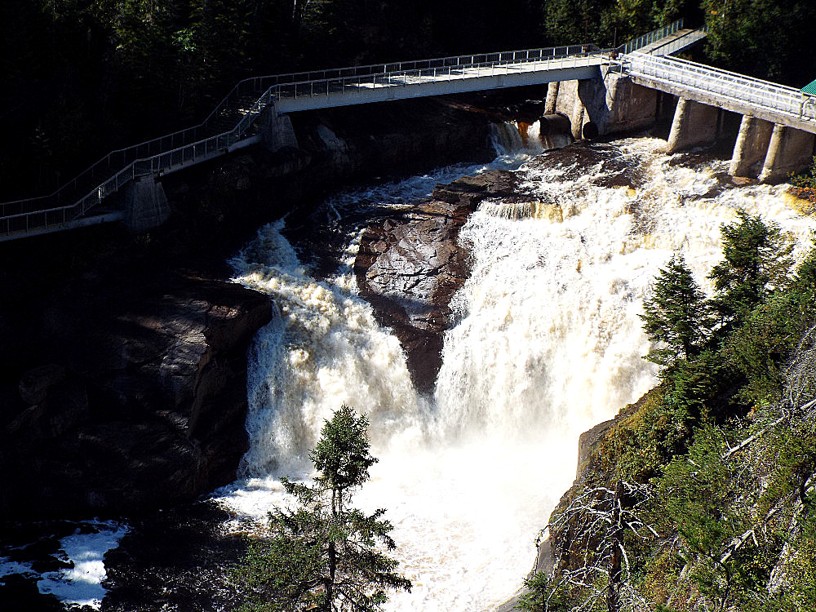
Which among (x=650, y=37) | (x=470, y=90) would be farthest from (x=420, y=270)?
(x=650, y=37)

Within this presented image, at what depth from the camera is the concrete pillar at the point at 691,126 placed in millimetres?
53562

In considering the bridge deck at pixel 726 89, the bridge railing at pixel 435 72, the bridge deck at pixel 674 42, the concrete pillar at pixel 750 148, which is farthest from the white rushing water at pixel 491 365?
the bridge deck at pixel 674 42

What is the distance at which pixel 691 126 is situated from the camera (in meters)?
53.8

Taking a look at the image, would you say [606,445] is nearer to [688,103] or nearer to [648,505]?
[648,505]

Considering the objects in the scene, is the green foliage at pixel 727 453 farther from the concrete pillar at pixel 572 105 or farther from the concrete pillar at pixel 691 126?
the concrete pillar at pixel 572 105

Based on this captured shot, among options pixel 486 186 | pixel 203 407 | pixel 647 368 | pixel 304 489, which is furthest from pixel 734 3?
pixel 304 489

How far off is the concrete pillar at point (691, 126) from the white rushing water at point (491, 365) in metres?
6.69

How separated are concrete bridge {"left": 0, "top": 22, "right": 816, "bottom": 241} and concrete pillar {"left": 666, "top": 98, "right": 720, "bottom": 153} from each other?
0.05m

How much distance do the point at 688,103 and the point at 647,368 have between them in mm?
18161

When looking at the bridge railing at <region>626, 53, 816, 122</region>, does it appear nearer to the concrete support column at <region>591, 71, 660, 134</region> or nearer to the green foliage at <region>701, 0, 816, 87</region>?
the concrete support column at <region>591, 71, 660, 134</region>

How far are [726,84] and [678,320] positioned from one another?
71.6ft

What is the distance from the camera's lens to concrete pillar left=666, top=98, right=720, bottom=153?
53.6m

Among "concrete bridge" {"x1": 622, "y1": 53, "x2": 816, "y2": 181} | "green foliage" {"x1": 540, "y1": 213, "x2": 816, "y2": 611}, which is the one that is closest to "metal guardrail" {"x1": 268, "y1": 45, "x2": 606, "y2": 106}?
"concrete bridge" {"x1": 622, "y1": 53, "x2": 816, "y2": 181}

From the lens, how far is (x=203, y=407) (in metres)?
40.9
